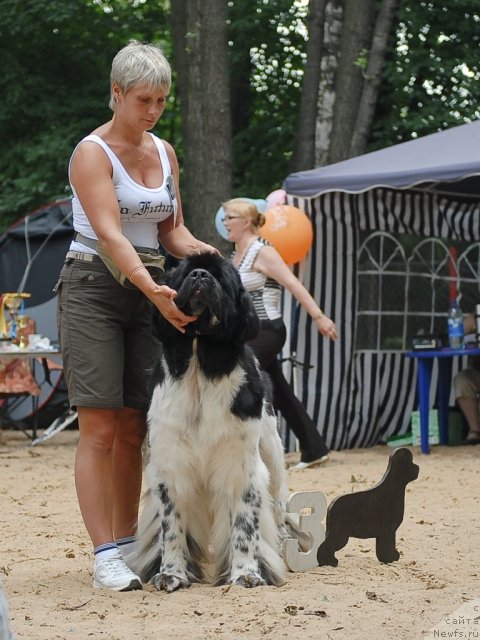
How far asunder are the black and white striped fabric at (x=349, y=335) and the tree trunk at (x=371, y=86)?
206cm

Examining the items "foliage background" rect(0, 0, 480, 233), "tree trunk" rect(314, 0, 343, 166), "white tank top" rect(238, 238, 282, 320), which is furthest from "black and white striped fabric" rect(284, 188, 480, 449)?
"foliage background" rect(0, 0, 480, 233)

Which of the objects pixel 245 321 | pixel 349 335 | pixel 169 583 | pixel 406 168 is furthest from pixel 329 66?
pixel 169 583

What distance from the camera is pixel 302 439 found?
29.6 ft

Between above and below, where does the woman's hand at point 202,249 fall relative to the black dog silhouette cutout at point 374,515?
above

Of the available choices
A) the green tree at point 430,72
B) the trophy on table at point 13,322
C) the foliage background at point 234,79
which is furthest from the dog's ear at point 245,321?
the foliage background at point 234,79

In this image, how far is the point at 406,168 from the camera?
29.6 ft

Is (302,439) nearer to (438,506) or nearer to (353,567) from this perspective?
(438,506)

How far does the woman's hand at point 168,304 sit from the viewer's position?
419 centimetres

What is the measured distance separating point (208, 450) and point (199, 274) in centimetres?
68

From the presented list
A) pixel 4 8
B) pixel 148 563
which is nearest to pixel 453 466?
pixel 148 563

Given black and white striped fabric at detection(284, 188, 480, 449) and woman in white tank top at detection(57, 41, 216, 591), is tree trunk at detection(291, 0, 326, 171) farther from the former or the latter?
woman in white tank top at detection(57, 41, 216, 591)

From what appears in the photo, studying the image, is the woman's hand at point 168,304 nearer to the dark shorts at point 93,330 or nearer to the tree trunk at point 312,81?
the dark shorts at point 93,330

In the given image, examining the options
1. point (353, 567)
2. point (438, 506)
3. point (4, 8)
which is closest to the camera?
point (353, 567)

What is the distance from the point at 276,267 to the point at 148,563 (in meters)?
3.68
